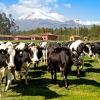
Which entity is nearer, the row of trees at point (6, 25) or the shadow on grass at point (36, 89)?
the shadow on grass at point (36, 89)

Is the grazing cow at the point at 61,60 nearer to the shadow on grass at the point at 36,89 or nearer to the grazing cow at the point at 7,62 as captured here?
the shadow on grass at the point at 36,89

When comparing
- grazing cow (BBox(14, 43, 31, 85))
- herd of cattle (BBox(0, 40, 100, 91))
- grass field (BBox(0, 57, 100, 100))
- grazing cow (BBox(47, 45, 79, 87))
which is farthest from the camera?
grazing cow (BBox(47, 45, 79, 87))

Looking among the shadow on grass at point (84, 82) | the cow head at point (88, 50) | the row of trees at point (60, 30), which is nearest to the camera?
the shadow on grass at point (84, 82)

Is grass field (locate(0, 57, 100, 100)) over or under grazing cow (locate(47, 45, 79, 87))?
under

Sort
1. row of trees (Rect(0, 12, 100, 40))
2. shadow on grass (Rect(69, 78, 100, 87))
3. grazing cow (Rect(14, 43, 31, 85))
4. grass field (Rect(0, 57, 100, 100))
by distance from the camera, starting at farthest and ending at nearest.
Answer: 1. row of trees (Rect(0, 12, 100, 40))
2. shadow on grass (Rect(69, 78, 100, 87))
3. grazing cow (Rect(14, 43, 31, 85))
4. grass field (Rect(0, 57, 100, 100))

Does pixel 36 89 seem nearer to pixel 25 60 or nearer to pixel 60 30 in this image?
pixel 25 60

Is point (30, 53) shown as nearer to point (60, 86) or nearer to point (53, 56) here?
point (53, 56)

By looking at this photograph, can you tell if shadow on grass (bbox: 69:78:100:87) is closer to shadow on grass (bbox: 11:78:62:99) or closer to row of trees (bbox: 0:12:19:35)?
shadow on grass (bbox: 11:78:62:99)

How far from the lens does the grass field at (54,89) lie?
569 inches

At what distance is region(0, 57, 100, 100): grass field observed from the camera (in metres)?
14.5

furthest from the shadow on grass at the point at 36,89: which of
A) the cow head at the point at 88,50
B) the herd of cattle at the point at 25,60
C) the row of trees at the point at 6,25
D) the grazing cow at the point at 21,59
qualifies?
the row of trees at the point at 6,25

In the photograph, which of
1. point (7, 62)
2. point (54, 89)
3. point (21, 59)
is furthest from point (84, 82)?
point (7, 62)

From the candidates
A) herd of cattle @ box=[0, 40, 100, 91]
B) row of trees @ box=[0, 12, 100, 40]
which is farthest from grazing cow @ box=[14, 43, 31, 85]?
row of trees @ box=[0, 12, 100, 40]

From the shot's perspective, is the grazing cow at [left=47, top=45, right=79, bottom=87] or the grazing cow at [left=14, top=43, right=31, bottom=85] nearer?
the grazing cow at [left=14, top=43, right=31, bottom=85]
